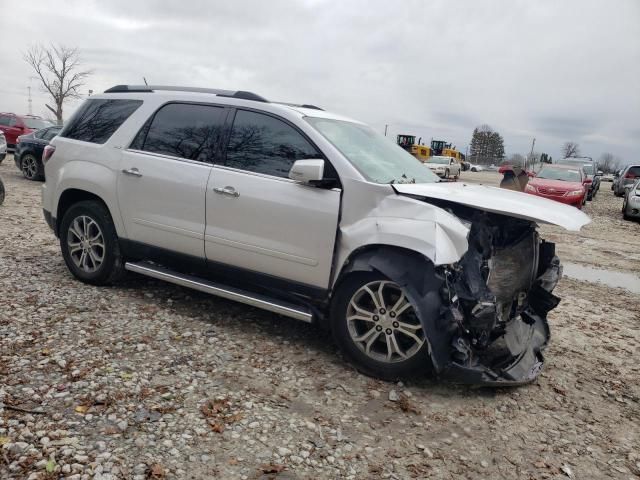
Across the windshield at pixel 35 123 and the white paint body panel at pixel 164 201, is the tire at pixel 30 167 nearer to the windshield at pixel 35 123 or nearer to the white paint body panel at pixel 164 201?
the windshield at pixel 35 123

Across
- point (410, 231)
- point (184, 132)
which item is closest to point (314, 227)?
point (410, 231)

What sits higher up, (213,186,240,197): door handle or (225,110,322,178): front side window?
(225,110,322,178): front side window

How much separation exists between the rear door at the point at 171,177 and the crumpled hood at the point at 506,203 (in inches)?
66.9

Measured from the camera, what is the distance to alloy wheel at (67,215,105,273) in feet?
15.4

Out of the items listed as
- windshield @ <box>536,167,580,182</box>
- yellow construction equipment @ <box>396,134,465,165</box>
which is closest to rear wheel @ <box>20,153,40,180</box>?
windshield @ <box>536,167,580,182</box>

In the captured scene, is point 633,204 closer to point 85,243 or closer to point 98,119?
point 98,119

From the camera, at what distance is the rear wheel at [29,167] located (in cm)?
1293

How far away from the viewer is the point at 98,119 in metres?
4.82

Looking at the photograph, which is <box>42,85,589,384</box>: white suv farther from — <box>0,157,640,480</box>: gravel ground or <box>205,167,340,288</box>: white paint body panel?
<box>0,157,640,480</box>: gravel ground

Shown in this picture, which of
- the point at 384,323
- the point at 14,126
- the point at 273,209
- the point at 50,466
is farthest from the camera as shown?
the point at 14,126

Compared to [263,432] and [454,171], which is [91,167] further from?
[454,171]

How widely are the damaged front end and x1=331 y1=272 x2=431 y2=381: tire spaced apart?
0.76 feet

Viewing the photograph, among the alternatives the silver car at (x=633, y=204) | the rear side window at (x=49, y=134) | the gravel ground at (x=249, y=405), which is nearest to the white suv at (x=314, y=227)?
the gravel ground at (x=249, y=405)

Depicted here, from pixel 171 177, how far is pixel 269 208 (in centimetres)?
104
